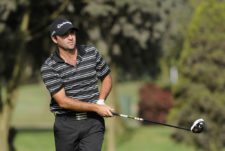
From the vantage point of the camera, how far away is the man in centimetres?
869

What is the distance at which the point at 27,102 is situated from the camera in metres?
61.6

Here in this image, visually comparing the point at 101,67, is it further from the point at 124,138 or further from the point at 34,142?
the point at 124,138

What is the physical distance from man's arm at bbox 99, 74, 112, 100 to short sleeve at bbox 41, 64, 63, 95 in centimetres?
49

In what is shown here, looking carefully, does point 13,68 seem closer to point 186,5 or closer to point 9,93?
point 9,93

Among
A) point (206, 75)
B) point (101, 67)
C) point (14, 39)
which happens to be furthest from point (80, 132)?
point (206, 75)

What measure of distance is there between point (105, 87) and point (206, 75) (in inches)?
461

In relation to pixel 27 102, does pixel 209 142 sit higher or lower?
higher

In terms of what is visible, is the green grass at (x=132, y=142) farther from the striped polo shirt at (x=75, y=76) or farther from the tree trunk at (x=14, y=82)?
the striped polo shirt at (x=75, y=76)

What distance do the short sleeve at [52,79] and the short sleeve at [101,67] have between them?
46 centimetres

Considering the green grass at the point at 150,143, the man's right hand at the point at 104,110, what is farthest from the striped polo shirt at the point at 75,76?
the green grass at the point at 150,143

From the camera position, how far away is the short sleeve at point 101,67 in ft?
29.3

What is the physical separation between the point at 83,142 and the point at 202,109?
1207 cm

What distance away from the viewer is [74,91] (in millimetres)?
8812

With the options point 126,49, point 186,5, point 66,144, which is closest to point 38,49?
point 126,49
